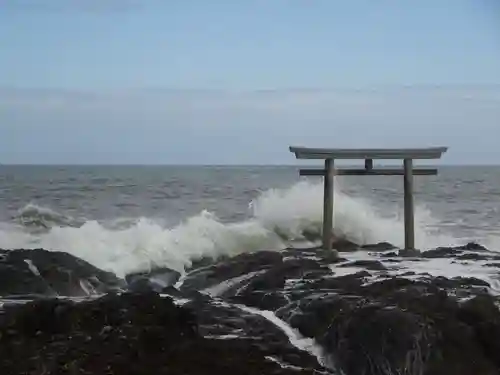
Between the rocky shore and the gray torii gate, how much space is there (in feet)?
15.6

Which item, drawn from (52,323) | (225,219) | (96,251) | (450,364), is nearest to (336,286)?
(450,364)

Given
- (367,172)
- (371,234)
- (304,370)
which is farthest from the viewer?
(371,234)

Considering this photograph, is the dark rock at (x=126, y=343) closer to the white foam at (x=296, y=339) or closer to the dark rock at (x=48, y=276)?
the white foam at (x=296, y=339)

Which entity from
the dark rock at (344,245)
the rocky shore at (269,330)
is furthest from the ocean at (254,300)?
the dark rock at (344,245)

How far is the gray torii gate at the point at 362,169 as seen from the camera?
15586mm

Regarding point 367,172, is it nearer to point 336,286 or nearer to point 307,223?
point 307,223

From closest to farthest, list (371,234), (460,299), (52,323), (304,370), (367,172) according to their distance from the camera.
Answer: (304,370) → (52,323) → (460,299) → (367,172) → (371,234)

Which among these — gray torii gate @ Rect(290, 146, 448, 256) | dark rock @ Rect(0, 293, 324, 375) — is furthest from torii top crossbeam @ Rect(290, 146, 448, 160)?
dark rock @ Rect(0, 293, 324, 375)

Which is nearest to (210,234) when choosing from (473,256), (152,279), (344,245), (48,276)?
(344,245)

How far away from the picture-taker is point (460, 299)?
9.43 m

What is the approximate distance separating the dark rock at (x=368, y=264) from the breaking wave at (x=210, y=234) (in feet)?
14.4

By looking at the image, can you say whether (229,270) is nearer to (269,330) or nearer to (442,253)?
(269,330)

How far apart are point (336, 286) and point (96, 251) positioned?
7816mm

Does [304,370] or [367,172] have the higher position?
[367,172]
